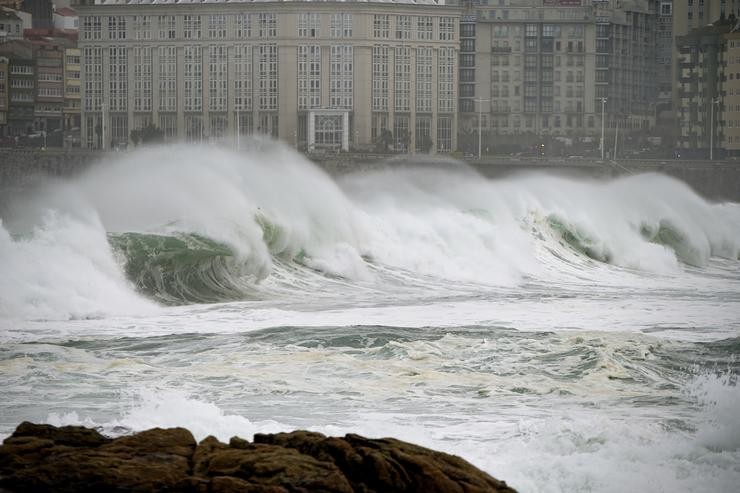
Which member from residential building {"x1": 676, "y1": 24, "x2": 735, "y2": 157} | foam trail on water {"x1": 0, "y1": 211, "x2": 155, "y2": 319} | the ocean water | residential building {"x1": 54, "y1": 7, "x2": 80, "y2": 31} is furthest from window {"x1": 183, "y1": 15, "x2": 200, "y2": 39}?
A: foam trail on water {"x1": 0, "y1": 211, "x2": 155, "y2": 319}

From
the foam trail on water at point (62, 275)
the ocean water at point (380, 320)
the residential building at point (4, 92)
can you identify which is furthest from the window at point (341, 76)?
the foam trail on water at point (62, 275)

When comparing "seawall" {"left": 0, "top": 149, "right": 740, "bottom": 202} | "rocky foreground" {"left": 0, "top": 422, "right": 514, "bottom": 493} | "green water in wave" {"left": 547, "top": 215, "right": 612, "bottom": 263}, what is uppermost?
"rocky foreground" {"left": 0, "top": 422, "right": 514, "bottom": 493}

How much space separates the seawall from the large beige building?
18.0 m

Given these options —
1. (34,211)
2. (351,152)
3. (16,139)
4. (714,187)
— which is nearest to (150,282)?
(34,211)

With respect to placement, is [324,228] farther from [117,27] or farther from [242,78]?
[117,27]

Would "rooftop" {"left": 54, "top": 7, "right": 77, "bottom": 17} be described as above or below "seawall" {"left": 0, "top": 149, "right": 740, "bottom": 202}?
above

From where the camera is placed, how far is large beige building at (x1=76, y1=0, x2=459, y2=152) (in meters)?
114

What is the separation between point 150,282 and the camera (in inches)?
1254

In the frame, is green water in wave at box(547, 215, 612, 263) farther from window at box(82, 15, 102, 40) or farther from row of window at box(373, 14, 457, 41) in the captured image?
window at box(82, 15, 102, 40)

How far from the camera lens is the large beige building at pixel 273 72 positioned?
113750 millimetres

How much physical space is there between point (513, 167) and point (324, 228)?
52.6 meters

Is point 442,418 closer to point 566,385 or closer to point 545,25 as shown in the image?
point 566,385

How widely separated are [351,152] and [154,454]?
293 ft

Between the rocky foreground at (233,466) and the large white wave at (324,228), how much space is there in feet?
45.0
